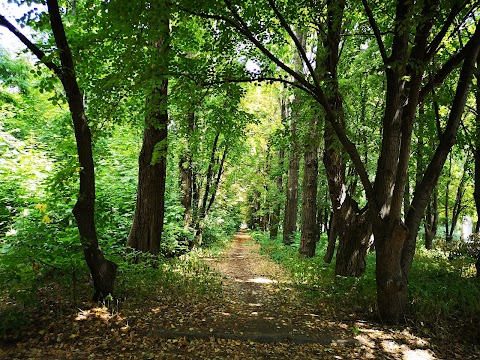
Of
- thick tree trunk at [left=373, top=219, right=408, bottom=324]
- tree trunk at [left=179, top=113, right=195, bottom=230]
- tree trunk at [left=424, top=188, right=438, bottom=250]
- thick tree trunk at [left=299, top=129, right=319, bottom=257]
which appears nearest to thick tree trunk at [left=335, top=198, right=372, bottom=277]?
thick tree trunk at [left=373, top=219, right=408, bottom=324]

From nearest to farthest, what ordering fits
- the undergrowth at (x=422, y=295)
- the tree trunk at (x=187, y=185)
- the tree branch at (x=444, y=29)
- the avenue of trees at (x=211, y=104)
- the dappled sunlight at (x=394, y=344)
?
the dappled sunlight at (x=394, y=344), the tree branch at (x=444, y=29), the avenue of trees at (x=211, y=104), the undergrowth at (x=422, y=295), the tree trunk at (x=187, y=185)

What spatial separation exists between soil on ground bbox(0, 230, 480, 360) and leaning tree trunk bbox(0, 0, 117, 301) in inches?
22.0

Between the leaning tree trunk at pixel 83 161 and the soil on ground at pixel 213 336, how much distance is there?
1.83 feet

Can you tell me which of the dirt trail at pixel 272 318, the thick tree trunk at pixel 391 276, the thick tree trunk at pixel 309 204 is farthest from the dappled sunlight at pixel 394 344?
the thick tree trunk at pixel 309 204

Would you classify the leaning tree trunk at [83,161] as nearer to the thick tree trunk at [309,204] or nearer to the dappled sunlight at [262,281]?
the dappled sunlight at [262,281]

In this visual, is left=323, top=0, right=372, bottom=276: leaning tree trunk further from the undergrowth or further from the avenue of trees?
the undergrowth

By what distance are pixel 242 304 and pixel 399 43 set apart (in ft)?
18.0

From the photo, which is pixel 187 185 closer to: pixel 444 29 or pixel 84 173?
pixel 84 173

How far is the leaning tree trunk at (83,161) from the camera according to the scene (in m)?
4.57

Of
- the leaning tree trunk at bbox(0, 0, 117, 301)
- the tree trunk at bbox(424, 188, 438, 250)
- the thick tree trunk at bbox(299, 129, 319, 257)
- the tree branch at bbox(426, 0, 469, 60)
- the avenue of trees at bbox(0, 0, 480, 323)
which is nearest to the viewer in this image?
the leaning tree trunk at bbox(0, 0, 117, 301)

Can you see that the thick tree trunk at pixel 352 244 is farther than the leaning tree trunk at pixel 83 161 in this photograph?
Yes

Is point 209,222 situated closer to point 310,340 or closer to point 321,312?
point 321,312

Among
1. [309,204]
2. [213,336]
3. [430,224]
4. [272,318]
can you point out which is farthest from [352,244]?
[430,224]

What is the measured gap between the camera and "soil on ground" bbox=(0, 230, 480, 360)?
4086mm
